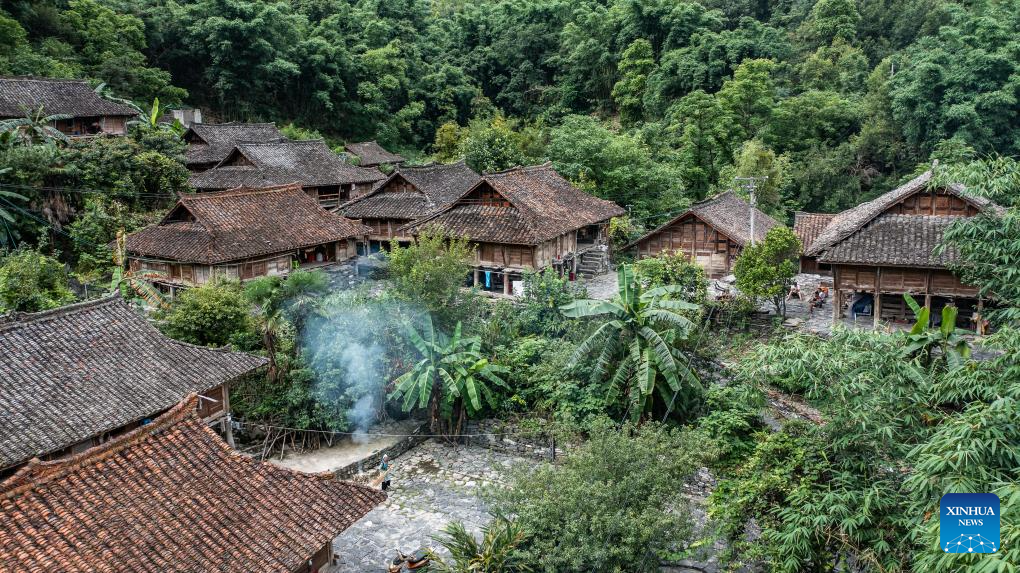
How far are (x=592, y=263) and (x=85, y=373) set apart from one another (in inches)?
1009

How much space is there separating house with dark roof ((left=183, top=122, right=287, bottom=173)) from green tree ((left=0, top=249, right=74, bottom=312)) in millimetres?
17016

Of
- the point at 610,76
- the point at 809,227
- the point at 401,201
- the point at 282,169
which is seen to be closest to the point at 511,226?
the point at 401,201

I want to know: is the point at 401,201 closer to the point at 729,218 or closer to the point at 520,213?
Answer: the point at 520,213

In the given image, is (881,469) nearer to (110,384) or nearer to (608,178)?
(110,384)

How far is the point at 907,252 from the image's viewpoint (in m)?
23.4

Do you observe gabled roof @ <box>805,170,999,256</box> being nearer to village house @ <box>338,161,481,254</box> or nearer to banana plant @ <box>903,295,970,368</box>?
banana plant @ <box>903,295,970,368</box>

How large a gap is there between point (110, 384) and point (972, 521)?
17.5m

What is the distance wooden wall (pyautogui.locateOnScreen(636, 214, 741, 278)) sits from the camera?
34.9 meters

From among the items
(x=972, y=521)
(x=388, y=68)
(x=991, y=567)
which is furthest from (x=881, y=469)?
(x=388, y=68)

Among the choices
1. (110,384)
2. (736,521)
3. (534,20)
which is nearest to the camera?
(736,521)

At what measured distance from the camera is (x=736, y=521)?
1411 centimetres

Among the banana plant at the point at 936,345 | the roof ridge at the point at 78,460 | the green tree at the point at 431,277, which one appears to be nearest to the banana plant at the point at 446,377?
the green tree at the point at 431,277

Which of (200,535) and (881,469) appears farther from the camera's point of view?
(881,469)

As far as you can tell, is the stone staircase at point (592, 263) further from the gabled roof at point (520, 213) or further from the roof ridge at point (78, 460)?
the roof ridge at point (78, 460)
